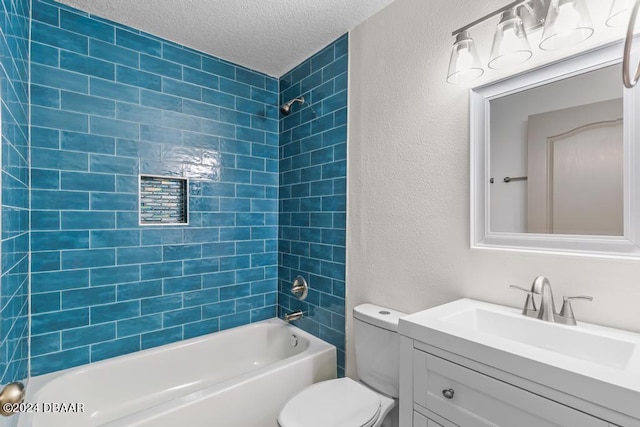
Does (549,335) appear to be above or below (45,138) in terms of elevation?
below

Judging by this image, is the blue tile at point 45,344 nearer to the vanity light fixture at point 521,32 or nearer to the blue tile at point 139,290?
the blue tile at point 139,290

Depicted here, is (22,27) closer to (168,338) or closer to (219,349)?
(168,338)

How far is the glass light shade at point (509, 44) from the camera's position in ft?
3.70

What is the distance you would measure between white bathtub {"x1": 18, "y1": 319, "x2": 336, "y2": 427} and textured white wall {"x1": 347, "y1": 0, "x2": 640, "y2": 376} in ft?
1.38

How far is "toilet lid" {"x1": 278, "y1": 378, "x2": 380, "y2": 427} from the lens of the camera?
4.33ft

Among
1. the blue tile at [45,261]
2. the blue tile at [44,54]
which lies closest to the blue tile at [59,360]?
the blue tile at [45,261]

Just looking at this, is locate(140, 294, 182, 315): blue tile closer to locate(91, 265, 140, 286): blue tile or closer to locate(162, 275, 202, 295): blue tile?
locate(162, 275, 202, 295): blue tile

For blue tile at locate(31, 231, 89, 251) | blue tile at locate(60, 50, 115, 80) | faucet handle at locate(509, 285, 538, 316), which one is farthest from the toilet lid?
blue tile at locate(60, 50, 115, 80)

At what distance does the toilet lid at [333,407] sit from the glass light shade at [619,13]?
1.68 m

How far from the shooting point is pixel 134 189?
1942 mm

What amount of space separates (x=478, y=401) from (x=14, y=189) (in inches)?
72.5

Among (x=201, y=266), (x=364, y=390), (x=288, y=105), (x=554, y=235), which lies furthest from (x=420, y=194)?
(x=201, y=266)

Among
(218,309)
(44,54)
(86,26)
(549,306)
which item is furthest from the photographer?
(218,309)

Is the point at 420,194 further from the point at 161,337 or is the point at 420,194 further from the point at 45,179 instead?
the point at 45,179
